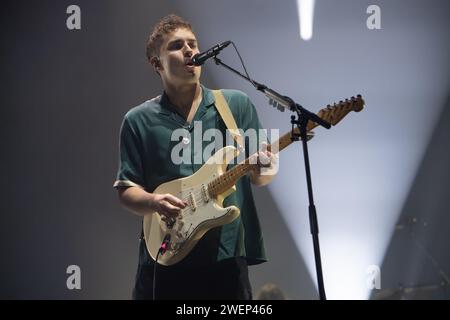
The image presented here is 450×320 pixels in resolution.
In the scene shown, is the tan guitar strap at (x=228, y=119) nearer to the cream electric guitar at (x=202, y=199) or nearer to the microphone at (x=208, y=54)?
the cream electric guitar at (x=202, y=199)

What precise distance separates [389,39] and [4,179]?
2937mm

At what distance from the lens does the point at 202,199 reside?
296 cm

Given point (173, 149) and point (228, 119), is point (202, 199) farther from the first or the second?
point (228, 119)

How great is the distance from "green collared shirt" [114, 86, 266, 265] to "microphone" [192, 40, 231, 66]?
11.0 inches

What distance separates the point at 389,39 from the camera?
466 cm

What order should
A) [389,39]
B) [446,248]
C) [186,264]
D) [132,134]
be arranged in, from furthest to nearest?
[446,248] → [389,39] → [132,134] → [186,264]

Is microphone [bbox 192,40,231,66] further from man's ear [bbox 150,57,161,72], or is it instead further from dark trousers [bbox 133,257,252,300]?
dark trousers [bbox 133,257,252,300]

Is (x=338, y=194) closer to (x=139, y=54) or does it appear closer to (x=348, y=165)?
(x=348, y=165)

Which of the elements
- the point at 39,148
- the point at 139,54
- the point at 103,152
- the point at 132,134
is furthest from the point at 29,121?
the point at 132,134

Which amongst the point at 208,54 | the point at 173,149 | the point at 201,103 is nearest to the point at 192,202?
the point at 173,149

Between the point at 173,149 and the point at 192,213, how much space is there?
0.30 metres

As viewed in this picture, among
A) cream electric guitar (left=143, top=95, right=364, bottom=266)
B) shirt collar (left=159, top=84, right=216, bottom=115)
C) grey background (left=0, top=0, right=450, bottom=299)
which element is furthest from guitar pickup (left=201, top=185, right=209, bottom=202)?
grey background (left=0, top=0, right=450, bottom=299)

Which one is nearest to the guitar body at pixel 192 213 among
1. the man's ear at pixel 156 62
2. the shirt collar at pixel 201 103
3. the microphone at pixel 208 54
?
the shirt collar at pixel 201 103

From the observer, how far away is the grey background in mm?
4695
